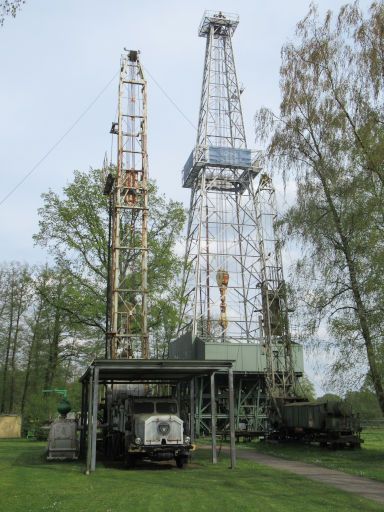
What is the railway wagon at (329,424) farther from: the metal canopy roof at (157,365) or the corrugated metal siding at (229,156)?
the corrugated metal siding at (229,156)

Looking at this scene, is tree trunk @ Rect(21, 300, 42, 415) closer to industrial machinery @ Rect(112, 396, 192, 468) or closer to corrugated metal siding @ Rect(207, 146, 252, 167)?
corrugated metal siding @ Rect(207, 146, 252, 167)

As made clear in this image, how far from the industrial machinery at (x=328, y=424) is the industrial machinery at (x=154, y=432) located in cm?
825

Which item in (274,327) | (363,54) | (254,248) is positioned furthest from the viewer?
(254,248)

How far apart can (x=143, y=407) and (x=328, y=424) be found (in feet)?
32.2

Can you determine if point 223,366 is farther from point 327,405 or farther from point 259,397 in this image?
point 259,397

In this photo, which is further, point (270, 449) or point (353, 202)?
point (270, 449)

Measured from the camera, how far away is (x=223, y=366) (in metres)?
17.7

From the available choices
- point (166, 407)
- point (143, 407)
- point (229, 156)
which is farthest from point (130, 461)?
point (229, 156)

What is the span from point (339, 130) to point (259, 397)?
65.5 feet

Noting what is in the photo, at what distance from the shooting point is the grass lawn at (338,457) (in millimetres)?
16406

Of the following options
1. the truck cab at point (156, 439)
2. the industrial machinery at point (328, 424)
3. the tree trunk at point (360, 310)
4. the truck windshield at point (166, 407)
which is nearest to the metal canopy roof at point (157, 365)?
the truck windshield at point (166, 407)

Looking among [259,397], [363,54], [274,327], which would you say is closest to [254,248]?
[274,327]

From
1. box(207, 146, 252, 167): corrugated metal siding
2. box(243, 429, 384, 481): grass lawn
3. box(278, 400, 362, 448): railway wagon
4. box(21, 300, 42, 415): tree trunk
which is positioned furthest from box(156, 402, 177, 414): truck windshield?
box(21, 300, 42, 415): tree trunk

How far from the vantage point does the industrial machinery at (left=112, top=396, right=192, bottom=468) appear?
16.8 metres
